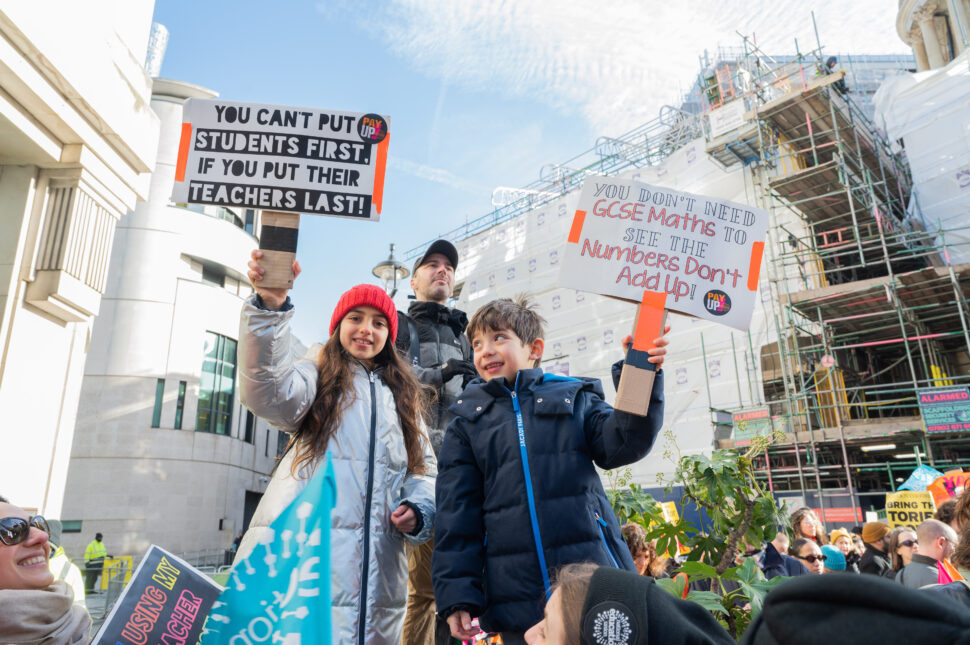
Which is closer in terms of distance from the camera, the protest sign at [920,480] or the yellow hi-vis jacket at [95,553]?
the protest sign at [920,480]

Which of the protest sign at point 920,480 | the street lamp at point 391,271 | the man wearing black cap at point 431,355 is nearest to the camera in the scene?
the man wearing black cap at point 431,355

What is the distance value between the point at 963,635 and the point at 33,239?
6.84m

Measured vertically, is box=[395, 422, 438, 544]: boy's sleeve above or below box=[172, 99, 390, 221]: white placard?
below

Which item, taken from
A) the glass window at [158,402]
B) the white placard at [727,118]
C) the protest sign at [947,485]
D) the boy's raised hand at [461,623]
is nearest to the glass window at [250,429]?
the glass window at [158,402]

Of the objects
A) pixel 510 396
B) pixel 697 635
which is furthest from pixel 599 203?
pixel 697 635

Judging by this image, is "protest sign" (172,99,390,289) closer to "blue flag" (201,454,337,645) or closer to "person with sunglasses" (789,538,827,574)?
"blue flag" (201,454,337,645)

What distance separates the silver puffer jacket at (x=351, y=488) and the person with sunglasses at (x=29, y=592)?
0.61 meters

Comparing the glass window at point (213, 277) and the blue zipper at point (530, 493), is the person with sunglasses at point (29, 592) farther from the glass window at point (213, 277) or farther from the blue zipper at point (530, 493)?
the glass window at point (213, 277)

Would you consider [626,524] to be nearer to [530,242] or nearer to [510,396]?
[510,396]

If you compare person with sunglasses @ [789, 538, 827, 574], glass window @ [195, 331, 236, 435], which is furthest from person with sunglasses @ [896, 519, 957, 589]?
glass window @ [195, 331, 236, 435]

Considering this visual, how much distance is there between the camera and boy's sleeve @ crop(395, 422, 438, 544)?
244 centimetres

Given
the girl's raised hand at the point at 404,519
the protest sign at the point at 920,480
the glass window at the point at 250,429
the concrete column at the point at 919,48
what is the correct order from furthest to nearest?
the glass window at the point at 250,429, the concrete column at the point at 919,48, the protest sign at the point at 920,480, the girl's raised hand at the point at 404,519

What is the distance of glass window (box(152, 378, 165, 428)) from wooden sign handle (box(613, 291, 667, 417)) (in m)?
22.6

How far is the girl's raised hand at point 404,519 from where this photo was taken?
238cm
